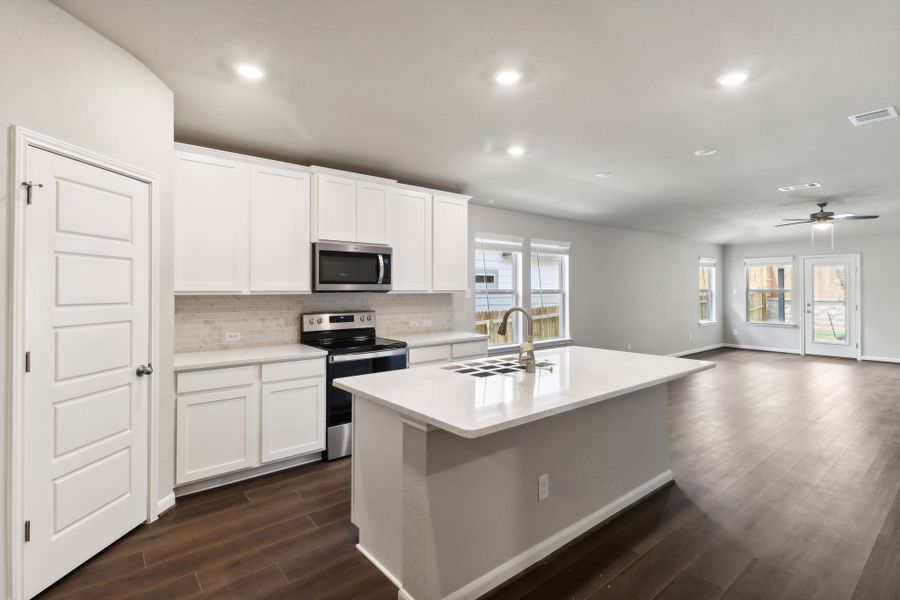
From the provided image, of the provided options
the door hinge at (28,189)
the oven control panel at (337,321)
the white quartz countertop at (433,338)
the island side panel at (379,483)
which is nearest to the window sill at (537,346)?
the white quartz countertop at (433,338)

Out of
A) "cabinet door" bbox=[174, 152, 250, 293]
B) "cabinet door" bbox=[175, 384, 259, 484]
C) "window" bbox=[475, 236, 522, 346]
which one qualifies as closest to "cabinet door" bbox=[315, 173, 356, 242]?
"cabinet door" bbox=[174, 152, 250, 293]

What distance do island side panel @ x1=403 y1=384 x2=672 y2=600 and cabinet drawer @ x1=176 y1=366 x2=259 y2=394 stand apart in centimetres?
175

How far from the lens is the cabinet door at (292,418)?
126 inches

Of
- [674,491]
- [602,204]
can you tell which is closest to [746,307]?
[602,204]

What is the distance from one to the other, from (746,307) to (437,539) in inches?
416

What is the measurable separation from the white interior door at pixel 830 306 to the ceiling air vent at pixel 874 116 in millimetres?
7225

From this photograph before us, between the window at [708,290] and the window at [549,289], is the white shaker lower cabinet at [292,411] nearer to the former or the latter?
the window at [549,289]

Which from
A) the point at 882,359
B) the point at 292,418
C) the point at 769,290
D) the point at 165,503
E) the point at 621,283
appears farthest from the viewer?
the point at 769,290

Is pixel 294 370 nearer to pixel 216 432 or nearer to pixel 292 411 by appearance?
pixel 292 411

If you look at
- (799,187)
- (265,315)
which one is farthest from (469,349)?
(799,187)

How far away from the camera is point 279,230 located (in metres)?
3.51

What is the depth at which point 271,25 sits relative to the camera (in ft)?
6.56

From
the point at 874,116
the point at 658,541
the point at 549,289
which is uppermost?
the point at 874,116

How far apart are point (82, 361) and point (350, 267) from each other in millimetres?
2020
